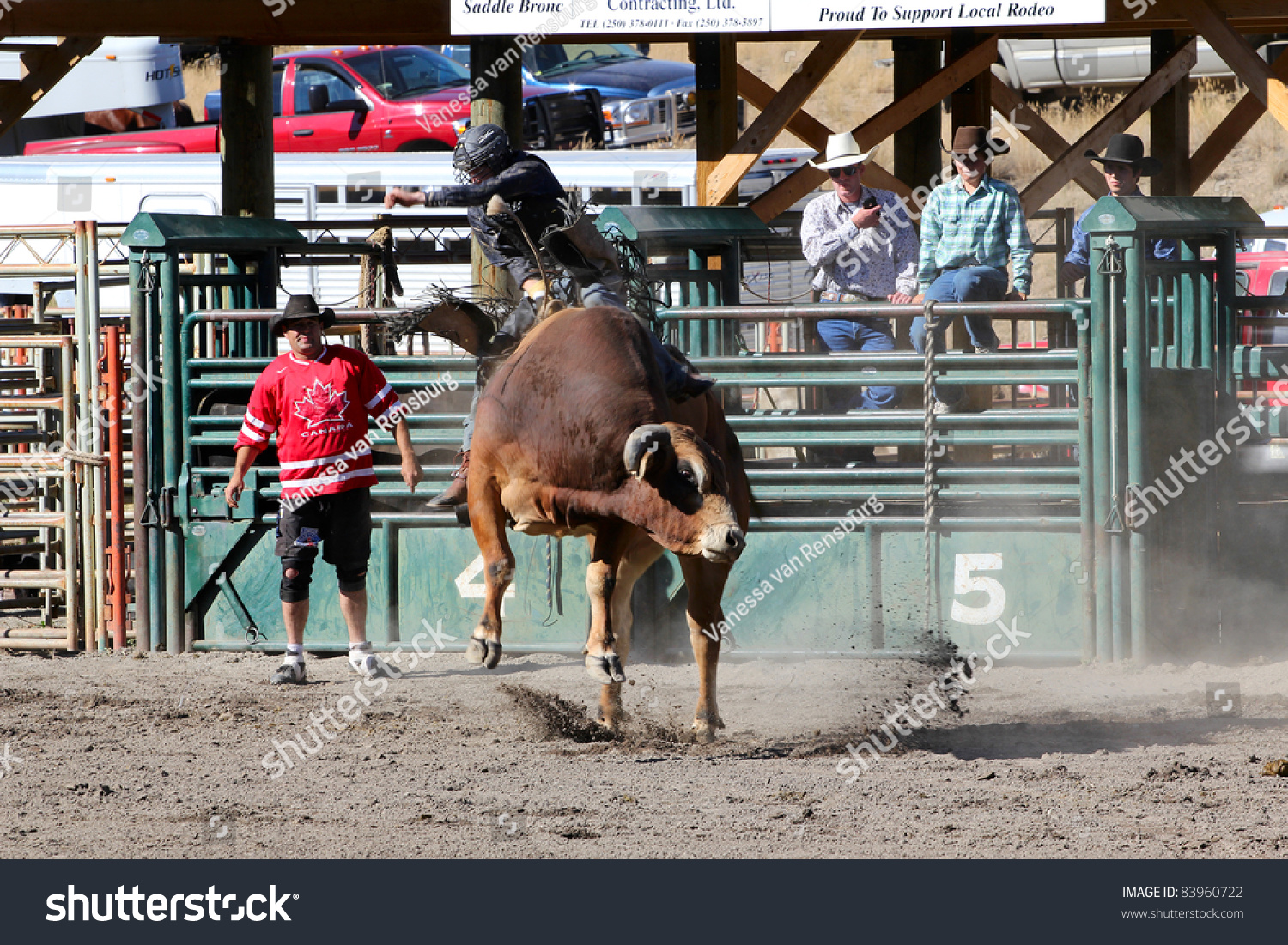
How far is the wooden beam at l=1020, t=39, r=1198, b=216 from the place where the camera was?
1063cm

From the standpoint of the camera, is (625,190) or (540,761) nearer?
(540,761)

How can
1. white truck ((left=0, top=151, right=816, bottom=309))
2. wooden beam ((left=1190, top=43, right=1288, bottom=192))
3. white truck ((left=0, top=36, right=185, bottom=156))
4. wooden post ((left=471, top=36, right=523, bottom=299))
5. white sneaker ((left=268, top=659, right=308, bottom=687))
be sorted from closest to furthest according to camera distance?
white sneaker ((left=268, top=659, right=308, bottom=687)) → wooden post ((left=471, top=36, right=523, bottom=299)) → wooden beam ((left=1190, top=43, right=1288, bottom=192)) → white truck ((left=0, top=151, right=816, bottom=309)) → white truck ((left=0, top=36, right=185, bottom=156))

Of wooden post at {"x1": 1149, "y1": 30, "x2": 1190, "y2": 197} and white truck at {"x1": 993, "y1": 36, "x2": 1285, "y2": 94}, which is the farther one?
white truck at {"x1": 993, "y1": 36, "x2": 1285, "y2": 94}

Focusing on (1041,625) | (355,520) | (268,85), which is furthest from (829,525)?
(268,85)

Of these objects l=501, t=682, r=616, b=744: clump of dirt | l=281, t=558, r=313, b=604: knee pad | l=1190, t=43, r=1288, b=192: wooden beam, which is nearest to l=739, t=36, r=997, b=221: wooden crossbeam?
l=1190, t=43, r=1288, b=192: wooden beam

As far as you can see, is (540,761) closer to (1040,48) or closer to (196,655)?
(196,655)

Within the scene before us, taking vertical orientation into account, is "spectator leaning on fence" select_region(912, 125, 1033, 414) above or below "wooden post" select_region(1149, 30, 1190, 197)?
below

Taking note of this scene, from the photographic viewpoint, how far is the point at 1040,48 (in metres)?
24.5

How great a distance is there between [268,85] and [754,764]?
7115 mm

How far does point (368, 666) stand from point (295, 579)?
625mm

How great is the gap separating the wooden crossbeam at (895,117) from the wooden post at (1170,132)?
2.02m

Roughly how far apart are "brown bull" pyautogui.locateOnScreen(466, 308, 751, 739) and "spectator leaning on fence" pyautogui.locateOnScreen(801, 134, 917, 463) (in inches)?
117

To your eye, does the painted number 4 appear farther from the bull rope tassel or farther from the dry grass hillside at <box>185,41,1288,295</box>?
the dry grass hillside at <box>185,41,1288,295</box>

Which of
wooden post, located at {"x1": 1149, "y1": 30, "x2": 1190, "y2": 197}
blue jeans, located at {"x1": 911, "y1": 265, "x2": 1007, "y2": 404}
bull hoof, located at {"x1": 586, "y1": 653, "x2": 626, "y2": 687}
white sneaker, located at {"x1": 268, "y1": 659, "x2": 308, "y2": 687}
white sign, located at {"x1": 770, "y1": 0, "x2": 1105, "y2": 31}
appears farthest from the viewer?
wooden post, located at {"x1": 1149, "y1": 30, "x2": 1190, "y2": 197}
